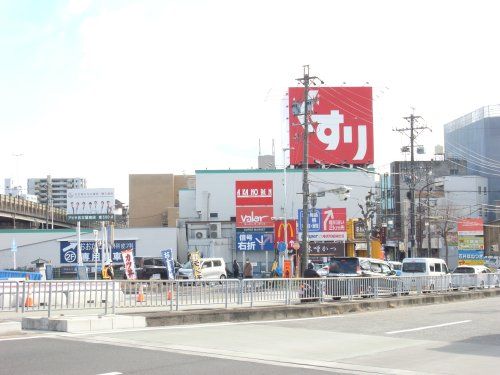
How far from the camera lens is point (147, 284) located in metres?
17.4

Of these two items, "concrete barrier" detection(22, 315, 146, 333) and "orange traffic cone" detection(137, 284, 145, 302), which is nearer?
"concrete barrier" detection(22, 315, 146, 333)

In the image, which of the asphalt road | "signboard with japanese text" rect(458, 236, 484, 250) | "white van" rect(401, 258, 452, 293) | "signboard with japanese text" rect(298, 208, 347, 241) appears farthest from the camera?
"signboard with japanese text" rect(458, 236, 484, 250)

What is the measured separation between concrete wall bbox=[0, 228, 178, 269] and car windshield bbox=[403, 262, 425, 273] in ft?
96.4

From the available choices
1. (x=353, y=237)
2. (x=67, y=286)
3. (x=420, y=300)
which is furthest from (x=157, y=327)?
(x=353, y=237)

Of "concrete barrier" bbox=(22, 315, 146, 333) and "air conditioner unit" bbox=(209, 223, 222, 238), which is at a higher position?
"air conditioner unit" bbox=(209, 223, 222, 238)

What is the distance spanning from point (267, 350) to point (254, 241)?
44258 millimetres

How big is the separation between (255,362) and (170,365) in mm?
1504

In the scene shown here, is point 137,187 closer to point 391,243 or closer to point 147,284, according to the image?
point 391,243

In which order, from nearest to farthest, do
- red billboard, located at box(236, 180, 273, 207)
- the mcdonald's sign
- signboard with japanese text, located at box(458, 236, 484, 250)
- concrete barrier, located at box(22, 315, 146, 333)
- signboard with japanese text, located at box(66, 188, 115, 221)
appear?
concrete barrier, located at box(22, 315, 146, 333)
the mcdonald's sign
red billboard, located at box(236, 180, 273, 207)
signboard with japanese text, located at box(458, 236, 484, 250)
signboard with japanese text, located at box(66, 188, 115, 221)

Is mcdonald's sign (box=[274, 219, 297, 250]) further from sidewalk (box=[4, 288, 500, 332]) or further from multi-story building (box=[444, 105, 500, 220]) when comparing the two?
multi-story building (box=[444, 105, 500, 220])

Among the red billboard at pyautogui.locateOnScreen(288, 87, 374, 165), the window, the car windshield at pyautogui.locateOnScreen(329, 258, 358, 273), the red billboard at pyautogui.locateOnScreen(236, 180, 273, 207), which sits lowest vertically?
the window

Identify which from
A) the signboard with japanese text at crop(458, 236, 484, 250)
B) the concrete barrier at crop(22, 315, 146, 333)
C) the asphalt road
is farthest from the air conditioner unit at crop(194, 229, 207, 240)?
the concrete barrier at crop(22, 315, 146, 333)

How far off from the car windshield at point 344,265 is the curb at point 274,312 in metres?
3.56

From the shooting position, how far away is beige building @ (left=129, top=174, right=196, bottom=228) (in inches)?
2940
